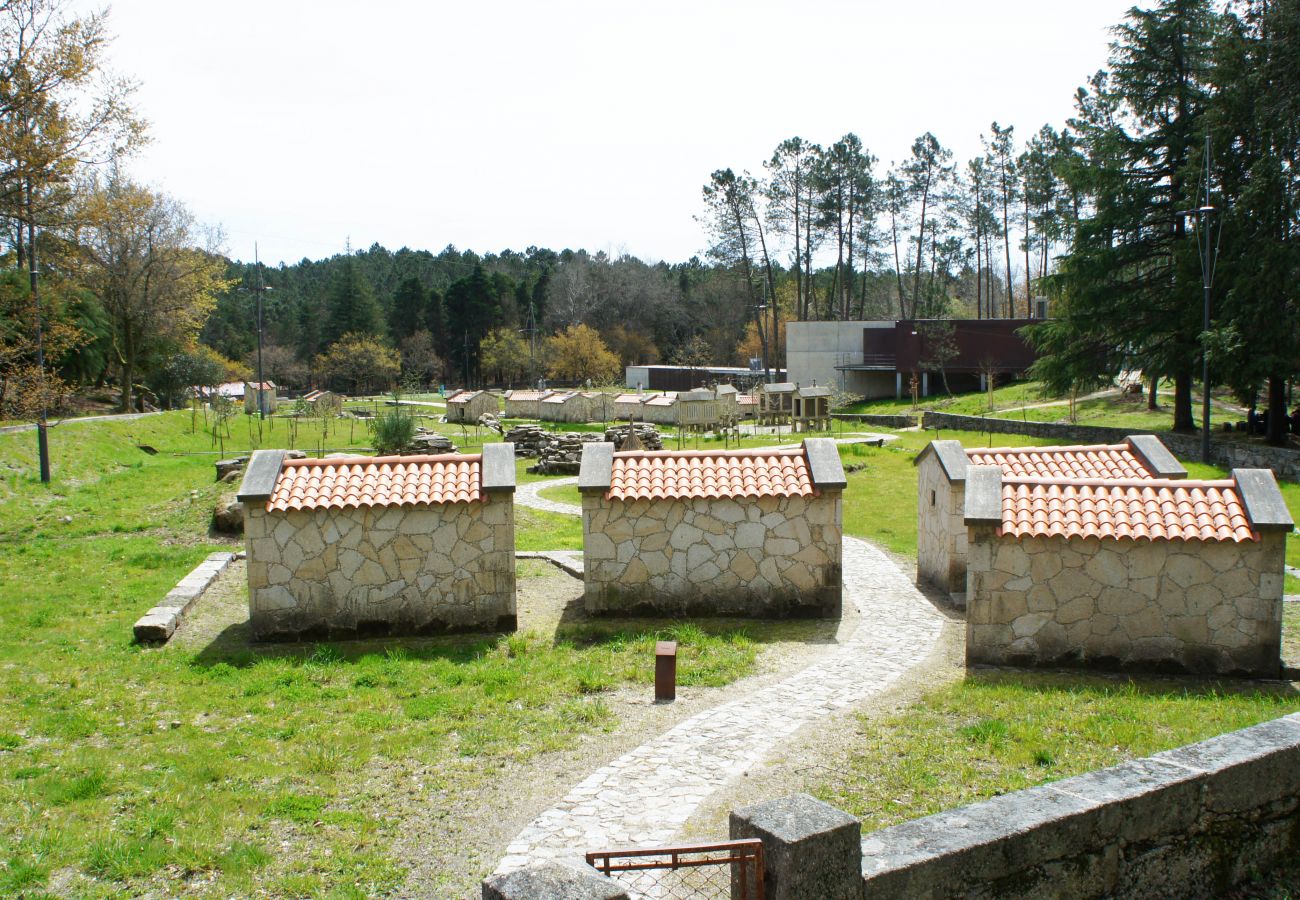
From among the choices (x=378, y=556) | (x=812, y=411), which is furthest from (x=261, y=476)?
(x=812, y=411)

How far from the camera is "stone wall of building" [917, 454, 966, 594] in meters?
12.9

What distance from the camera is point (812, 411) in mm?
40656

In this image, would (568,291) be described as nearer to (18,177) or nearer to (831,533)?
(18,177)

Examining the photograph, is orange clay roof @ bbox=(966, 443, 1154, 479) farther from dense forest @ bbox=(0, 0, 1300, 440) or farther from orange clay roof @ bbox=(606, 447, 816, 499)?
dense forest @ bbox=(0, 0, 1300, 440)

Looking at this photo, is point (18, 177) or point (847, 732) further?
point (18, 177)

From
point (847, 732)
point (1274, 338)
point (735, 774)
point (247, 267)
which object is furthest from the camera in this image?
point (247, 267)

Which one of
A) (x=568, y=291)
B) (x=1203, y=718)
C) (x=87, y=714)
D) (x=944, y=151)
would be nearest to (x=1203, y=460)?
(x=1203, y=718)

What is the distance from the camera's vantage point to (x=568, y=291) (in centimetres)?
8562

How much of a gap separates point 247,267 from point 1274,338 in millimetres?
118976

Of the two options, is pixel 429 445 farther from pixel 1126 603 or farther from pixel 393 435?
pixel 1126 603

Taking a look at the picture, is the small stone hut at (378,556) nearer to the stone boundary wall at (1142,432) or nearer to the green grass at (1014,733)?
the green grass at (1014,733)

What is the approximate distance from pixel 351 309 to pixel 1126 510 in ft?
245

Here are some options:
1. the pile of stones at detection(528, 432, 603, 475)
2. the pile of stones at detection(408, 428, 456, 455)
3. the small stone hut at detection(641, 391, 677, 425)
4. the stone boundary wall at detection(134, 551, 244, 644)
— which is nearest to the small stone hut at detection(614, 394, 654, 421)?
the small stone hut at detection(641, 391, 677, 425)

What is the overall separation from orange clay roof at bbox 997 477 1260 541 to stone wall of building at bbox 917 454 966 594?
1.87m
